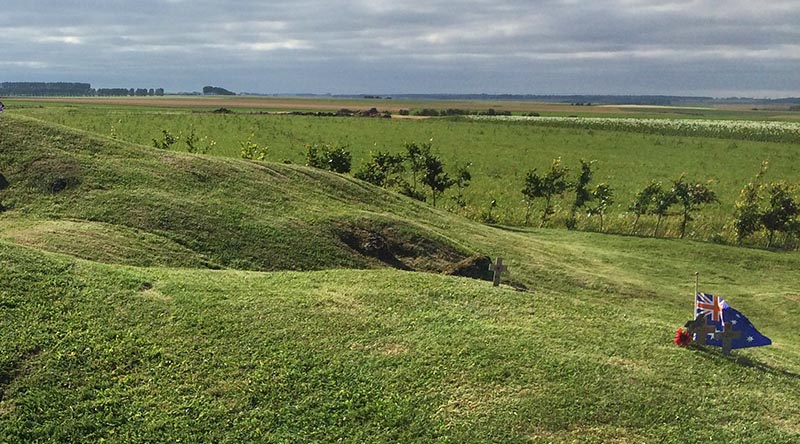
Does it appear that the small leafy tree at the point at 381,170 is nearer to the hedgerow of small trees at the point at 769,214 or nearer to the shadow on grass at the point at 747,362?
the hedgerow of small trees at the point at 769,214

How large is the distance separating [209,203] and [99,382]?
8.52 meters

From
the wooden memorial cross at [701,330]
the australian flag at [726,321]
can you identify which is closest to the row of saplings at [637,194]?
the australian flag at [726,321]

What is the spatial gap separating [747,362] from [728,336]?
51 centimetres

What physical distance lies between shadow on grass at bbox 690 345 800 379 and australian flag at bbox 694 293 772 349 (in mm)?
141

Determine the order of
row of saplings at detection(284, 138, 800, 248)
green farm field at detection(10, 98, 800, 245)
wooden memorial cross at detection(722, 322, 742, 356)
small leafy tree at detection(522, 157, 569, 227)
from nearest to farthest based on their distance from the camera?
wooden memorial cross at detection(722, 322, 742, 356) < row of saplings at detection(284, 138, 800, 248) < small leafy tree at detection(522, 157, 569, 227) < green farm field at detection(10, 98, 800, 245)

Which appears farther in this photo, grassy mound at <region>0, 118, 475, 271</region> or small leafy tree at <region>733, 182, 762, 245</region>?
small leafy tree at <region>733, 182, 762, 245</region>

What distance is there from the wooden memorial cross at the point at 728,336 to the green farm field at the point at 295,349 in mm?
142

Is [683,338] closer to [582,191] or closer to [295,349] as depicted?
[295,349]

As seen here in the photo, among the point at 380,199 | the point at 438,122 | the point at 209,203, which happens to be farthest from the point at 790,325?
the point at 438,122

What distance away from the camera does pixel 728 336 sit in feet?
30.6

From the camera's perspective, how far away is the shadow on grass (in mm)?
9172

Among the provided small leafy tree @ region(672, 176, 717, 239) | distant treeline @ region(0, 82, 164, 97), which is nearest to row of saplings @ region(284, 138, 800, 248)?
small leafy tree @ region(672, 176, 717, 239)

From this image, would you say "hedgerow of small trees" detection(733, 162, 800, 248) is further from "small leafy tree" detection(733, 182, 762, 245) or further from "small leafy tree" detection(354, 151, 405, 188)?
"small leafy tree" detection(354, 151, 405, 188)

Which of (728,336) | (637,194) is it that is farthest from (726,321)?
(637,194)
